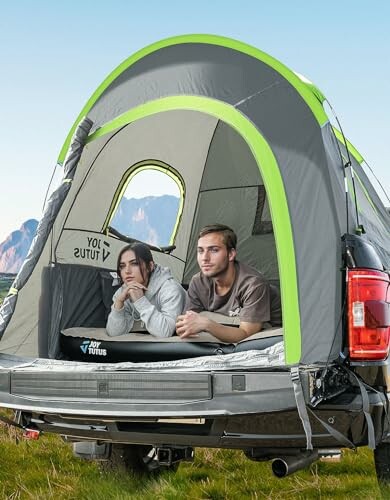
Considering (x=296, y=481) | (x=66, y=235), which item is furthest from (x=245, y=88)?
(x=296, y=481)

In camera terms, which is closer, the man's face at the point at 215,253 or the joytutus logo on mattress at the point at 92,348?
the joytutus logo on mattress at the point at 92,348

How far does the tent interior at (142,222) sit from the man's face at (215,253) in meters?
0.35

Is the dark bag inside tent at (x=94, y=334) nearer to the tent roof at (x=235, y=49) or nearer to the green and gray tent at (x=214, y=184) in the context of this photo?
the green and gray tent at (x=214, y=184)

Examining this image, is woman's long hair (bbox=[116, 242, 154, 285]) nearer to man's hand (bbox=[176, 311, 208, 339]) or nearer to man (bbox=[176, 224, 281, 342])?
man (bbox=[176, 224, 281, 342])

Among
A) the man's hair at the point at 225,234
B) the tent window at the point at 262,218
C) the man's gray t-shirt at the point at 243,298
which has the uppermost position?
the tent window at the point at 262,218

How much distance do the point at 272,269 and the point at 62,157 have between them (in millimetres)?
2407

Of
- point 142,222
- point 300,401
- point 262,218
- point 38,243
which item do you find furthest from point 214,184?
point 300,401

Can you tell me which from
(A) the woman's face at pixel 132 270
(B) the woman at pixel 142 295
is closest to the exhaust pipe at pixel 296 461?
(B) the woman at pixel 142 295

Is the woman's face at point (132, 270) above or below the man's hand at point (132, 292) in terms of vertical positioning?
above

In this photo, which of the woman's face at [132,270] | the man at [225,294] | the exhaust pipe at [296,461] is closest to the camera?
the exhaust pipe at [296,461]

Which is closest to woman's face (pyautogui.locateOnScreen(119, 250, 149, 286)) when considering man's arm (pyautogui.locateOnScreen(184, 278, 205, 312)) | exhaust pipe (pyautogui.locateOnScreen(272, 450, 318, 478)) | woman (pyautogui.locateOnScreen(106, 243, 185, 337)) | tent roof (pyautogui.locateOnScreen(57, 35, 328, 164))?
woman (pyautogui.locateOnScreen(106, 243, 185, 337))

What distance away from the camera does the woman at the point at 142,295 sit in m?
5.38

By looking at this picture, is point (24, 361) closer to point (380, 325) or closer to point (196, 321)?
point (196, 321)

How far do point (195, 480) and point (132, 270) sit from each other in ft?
4.97
